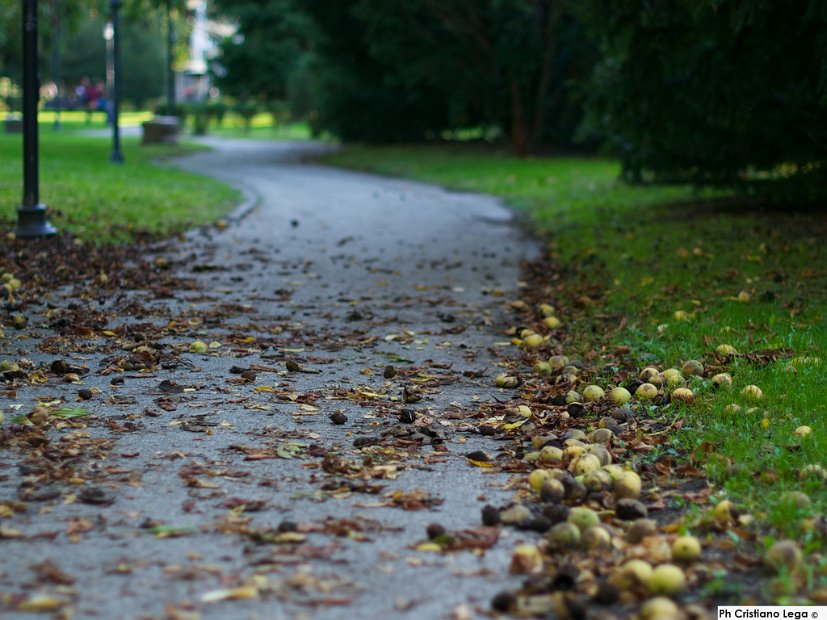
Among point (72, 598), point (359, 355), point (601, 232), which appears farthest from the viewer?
point (601, 232)

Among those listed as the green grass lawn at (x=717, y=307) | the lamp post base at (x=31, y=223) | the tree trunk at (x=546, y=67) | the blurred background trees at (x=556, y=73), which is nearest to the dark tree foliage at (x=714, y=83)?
the blurred background trees at (x=556, y=73)

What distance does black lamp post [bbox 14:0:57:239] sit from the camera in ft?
39.2

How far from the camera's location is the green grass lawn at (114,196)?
1362 centimetres

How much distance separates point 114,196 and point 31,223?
4.70m

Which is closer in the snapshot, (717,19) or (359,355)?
(359,355)

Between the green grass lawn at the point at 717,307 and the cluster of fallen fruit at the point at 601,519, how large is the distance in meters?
0.14

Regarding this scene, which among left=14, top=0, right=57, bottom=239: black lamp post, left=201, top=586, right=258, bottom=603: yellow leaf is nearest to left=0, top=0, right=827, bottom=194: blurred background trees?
left=14, top=0, right=57, bottom=239: black lamp post

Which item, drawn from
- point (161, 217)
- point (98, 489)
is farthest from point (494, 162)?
point (98, 489)

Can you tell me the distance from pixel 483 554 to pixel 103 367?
12.0ft

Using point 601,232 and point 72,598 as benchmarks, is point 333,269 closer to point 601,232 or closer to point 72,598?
point 601,232

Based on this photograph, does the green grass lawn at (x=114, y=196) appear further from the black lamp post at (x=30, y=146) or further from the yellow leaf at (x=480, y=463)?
the yellow leaf at (x=480, y=463)

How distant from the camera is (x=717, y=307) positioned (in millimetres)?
8203

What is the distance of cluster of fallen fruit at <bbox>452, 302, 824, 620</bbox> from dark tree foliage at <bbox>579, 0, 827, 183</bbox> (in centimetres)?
605

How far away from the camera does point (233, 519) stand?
13.5 feet
